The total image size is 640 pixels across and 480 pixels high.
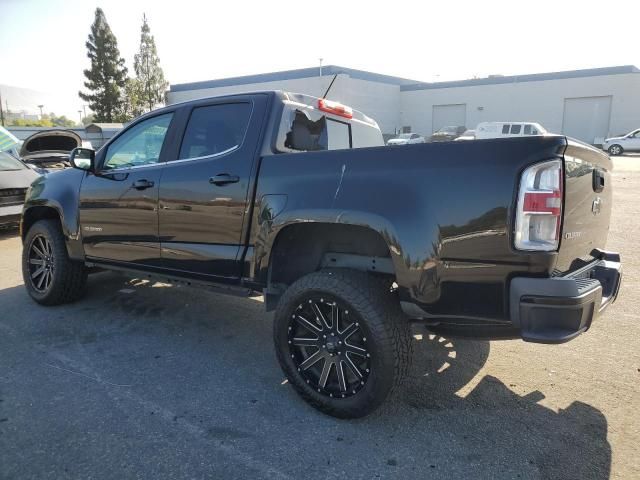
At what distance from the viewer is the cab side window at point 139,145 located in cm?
400

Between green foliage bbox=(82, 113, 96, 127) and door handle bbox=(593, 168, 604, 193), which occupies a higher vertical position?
green foliage bbox=(82, 113, 96, 127)

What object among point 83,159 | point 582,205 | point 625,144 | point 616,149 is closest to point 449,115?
point 616,149

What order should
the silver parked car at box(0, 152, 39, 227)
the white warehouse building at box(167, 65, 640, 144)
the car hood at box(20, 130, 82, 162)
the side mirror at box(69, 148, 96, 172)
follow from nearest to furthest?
the side mirror at box(69, 148, 96, 172) < the silver parked car at box(0, 152, 39, 227) < the car hood at box(20, 130, 82, 162) < the white warehouse building at box(167, 65, 640, 144)

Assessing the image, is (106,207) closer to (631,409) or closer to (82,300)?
(82,300)

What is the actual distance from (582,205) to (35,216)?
5.08 metres

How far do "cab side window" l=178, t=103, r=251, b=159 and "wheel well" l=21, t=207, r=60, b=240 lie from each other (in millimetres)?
2008

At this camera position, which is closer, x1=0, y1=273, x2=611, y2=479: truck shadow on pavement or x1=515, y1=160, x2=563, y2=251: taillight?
x1=515, y1=160, x2=563, y2=251: taillight

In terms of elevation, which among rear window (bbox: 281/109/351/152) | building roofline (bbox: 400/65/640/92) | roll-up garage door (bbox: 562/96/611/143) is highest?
building roofline (bbox: 400/65/640/92)

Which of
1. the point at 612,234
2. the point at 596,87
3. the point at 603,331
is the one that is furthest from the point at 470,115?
the point at 603,331

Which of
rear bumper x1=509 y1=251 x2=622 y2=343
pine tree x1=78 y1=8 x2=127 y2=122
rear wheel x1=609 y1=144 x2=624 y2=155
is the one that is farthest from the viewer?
pine tree x1=78 y1=8 x2=127 y2=122

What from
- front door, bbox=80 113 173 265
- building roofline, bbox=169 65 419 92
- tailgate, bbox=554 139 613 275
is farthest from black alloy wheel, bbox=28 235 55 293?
building roofline, bbox=169 65 419 92

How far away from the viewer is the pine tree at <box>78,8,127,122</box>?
5075 centimetres

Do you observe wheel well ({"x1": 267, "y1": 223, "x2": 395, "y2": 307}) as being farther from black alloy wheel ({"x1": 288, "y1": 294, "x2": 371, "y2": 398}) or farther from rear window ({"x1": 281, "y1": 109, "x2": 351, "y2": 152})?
rear window ({"x1": 281, "y1": 109, "x2": 351, "y2": 152})

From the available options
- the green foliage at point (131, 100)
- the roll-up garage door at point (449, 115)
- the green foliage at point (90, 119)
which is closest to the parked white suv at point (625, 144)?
the roll-up garage door at point (449, 115)
